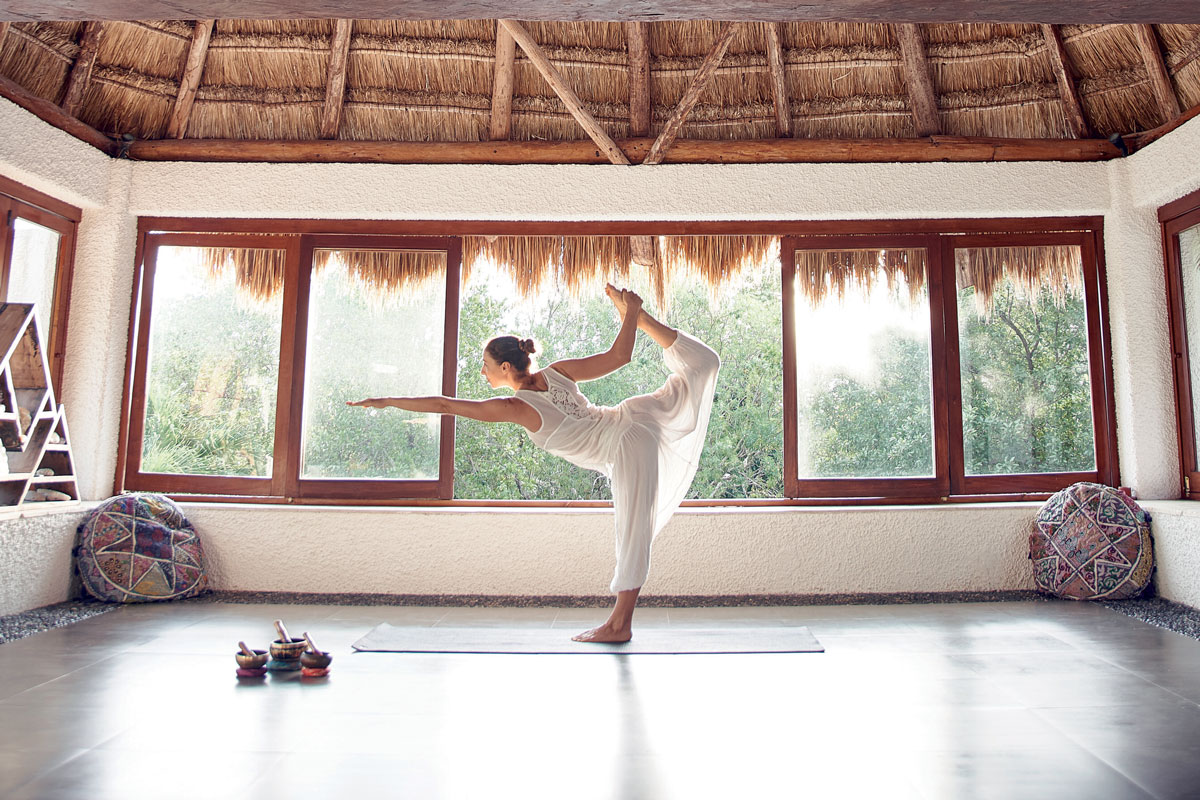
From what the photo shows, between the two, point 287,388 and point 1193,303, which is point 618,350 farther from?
point 1193,303

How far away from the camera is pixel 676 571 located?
4.23m

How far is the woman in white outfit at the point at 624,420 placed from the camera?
332cm

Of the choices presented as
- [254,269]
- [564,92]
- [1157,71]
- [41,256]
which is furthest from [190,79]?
[1157,71]

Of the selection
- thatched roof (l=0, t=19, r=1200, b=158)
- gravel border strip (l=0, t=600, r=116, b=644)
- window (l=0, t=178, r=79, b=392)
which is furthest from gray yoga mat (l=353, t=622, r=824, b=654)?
thatched roof (l=0, t=19, r=1200, b=158)

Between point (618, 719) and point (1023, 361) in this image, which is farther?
point (1023, 361)

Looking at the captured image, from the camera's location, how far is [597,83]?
4.68m

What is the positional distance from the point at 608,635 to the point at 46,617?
2585 mm

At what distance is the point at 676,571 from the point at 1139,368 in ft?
9.25

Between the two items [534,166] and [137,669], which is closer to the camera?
[137,669]

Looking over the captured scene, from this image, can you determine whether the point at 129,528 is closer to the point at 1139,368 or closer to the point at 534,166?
the point at 534,166

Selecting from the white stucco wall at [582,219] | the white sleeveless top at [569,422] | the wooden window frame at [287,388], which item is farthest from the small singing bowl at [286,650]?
the wooden window frame at [287,388]

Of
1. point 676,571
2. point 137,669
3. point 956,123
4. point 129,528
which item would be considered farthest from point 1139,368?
point 129,528

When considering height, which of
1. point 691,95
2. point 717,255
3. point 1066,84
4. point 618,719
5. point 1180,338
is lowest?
point 618,719

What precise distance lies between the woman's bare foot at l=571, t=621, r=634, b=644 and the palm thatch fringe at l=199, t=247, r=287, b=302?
2768mm
